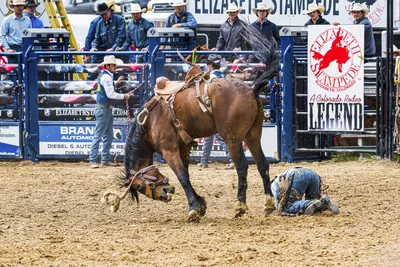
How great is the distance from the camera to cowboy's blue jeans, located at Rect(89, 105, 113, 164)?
12797mm

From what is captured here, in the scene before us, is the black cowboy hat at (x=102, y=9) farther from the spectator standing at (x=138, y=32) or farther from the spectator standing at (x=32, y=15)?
the spectator standing at (x=32, y=15)

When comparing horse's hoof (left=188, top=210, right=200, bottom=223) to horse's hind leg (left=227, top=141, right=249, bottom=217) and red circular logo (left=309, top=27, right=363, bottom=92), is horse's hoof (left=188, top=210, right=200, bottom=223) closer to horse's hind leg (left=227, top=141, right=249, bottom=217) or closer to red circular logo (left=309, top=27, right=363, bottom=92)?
horse's hind leg (left=227, top=141, right=249, bottom=217)

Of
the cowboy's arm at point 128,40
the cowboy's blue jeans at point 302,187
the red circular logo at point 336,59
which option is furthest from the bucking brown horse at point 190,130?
the cowboy's arm at point 128,40

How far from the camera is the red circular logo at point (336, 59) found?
12.5 meters

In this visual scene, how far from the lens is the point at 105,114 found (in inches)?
504

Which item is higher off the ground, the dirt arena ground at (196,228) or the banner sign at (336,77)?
the banner sign at (336,77)

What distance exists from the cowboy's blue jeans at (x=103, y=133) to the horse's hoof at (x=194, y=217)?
5.01m

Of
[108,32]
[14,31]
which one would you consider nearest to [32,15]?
[14,31]

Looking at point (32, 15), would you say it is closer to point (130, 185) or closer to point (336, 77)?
point (336, 77)

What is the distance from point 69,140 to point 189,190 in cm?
560

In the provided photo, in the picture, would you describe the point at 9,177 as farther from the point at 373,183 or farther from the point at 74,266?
the point at 74,266

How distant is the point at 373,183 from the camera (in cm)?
1039

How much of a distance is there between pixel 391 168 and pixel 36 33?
5.66m

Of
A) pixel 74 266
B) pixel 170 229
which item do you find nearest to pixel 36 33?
pixel 170 229
